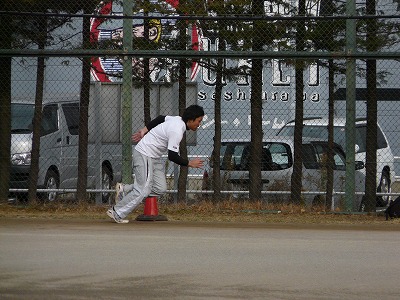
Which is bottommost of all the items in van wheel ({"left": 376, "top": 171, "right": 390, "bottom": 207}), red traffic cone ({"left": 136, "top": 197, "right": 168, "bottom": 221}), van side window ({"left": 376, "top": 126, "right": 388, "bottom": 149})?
red traffic cone ({"left": 136, "top": 197, "right": 168, "bottom": 221})

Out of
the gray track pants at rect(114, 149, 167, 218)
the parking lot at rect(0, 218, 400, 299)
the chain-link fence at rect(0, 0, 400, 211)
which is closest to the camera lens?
the parking lot at rect(0, 218, 400, 299)

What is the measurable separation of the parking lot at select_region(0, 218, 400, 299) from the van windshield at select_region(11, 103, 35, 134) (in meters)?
4.44

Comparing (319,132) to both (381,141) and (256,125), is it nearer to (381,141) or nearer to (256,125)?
(381,141)

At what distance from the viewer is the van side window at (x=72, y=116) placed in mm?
18750

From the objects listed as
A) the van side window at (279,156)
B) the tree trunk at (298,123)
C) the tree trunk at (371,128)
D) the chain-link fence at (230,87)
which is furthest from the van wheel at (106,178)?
the tree trunk at (371,128)

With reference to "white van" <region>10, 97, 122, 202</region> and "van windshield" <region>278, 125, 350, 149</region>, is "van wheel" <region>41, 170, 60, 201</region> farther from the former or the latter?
"van windshield" <region>278, 125, 350, 149</region>

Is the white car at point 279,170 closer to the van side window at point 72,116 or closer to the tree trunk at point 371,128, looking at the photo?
the tree trunk at point 371,128

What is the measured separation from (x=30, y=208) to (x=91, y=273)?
6.73 m

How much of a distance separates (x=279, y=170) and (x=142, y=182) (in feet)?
13.9

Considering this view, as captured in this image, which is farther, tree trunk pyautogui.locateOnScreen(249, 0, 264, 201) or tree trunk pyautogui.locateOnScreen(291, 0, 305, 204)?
tree trunk pyautogui.locateOnScreen(249, 0, 264, 201)

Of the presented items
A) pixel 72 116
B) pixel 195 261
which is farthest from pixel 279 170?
pixel 195 261

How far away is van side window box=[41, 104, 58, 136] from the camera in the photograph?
18172 mm

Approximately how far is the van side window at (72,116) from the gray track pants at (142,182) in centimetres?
557

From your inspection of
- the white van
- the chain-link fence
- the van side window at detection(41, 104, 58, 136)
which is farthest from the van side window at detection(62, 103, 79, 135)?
the chain-link fence
